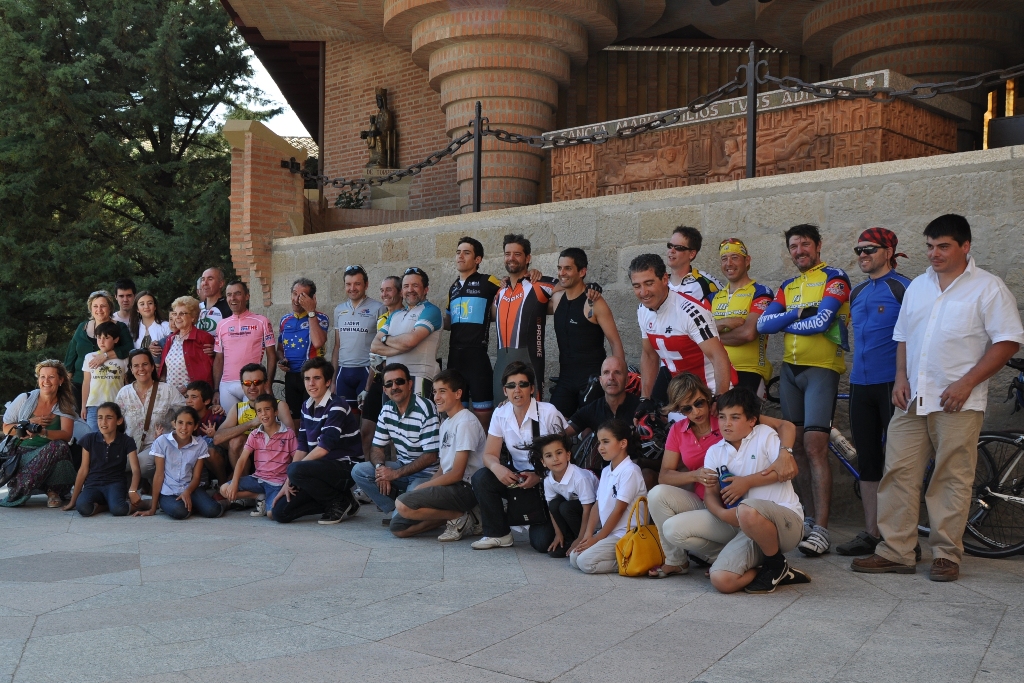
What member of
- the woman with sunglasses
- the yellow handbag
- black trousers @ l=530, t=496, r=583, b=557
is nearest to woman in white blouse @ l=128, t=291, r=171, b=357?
the woman with sunglasses

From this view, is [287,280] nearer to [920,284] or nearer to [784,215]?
[784,215]

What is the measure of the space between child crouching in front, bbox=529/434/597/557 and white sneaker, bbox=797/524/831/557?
1.17 m

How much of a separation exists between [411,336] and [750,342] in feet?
8.16

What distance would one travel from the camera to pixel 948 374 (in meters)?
4.75

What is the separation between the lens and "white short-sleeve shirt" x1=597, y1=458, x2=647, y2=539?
522 centimetres

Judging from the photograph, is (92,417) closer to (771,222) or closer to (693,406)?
(693,406)

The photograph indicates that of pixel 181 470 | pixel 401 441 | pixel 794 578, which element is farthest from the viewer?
pixel 181 470

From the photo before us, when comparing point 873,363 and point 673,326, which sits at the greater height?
point 673,326

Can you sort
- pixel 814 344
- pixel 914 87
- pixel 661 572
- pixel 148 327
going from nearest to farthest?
pixel 661 572, pixel 814 344, pixel 914 87, pixel 148 327

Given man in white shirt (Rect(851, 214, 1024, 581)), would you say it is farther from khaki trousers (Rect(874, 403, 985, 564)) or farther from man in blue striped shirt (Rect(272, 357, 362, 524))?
man in blue striped shirt (Rect(272, 357, 362, 524))

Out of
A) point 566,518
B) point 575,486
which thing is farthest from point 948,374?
point 566,518

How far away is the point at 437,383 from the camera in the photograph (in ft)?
20.6

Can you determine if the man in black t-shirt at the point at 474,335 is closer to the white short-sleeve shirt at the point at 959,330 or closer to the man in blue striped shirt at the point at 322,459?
the man in blue striped shirt at the point at 322,459

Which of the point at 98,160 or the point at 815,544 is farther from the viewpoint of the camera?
the point at 98,160
